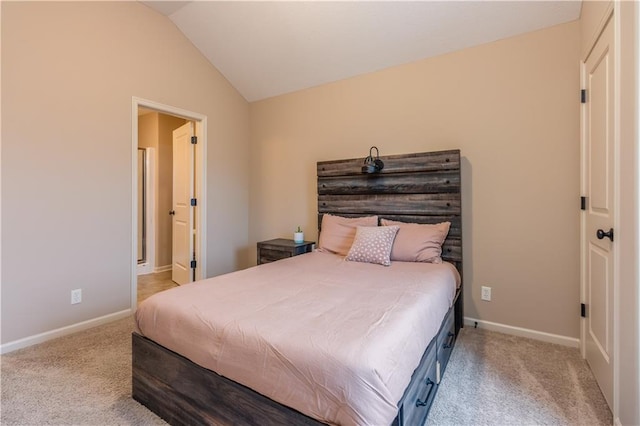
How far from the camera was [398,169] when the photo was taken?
2939 millimetres

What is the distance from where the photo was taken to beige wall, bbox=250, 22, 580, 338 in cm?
236

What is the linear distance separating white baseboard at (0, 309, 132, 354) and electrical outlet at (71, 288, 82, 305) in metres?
0.19

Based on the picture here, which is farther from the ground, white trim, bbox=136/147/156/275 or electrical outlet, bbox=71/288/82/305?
white trim, bbox=136/147/156/275

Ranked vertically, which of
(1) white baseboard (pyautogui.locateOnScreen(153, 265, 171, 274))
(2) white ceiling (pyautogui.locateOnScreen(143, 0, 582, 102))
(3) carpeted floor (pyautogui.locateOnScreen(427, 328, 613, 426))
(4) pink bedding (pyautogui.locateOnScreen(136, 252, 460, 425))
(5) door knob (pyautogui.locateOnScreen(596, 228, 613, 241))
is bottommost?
(3) carpeted floor (pyautogui.locateOnScreen(427, 328, 613, 426))

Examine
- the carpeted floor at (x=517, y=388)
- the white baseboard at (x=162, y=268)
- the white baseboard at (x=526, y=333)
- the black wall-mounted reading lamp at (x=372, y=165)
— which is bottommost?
the carpeted floor at (x=517, y=388)

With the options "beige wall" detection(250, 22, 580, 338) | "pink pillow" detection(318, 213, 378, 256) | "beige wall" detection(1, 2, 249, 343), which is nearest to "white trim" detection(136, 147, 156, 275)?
"beige wall" detection(1, 2, 249, 343)

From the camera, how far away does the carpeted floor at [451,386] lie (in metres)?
1.57

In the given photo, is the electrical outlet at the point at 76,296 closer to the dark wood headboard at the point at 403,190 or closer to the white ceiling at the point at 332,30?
the dark wood headboard at the point at 403,190

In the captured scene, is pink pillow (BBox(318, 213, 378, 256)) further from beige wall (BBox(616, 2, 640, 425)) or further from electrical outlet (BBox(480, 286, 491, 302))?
beige wall (BBox(616, 2, 640, 425))

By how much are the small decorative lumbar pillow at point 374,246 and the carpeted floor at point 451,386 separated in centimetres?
87

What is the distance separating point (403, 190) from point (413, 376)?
191cm

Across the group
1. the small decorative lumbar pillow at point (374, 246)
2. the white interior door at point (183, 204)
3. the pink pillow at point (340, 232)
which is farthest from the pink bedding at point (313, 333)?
the white interior door at point (183, 204)

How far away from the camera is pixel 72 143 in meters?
2.61

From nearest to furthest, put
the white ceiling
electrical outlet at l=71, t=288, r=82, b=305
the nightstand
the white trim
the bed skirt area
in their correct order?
the bed skirt area < the white ceiling < electrical outlet at l=71, t=288, r=82, b=305 < the nightstand < the white trim
